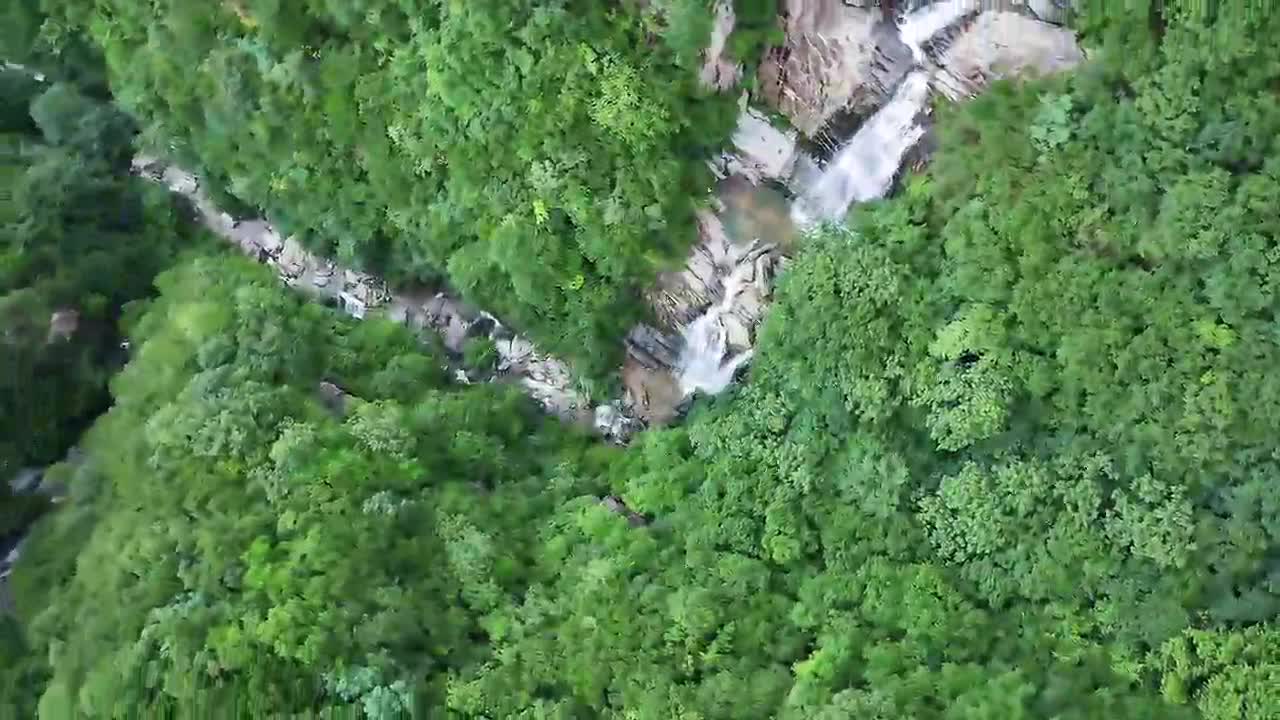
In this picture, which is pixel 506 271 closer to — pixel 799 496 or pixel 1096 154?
pixel 799 496

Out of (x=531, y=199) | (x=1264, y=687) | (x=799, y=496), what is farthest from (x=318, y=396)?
(x=1264, y=687)

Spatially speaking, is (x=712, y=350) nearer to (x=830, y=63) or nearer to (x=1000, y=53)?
(x=830, y=63)

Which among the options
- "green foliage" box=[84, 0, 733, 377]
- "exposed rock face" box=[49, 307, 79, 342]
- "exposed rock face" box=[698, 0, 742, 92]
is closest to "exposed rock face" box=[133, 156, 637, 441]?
"green foliage" box=[84, 0, 733, 377]

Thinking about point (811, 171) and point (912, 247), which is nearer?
point (912, 247)

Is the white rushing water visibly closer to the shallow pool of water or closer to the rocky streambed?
the rocky streambed

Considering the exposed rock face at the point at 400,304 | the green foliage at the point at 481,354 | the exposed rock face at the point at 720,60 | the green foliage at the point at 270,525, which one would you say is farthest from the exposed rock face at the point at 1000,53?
the green foliage at the point at 481,354

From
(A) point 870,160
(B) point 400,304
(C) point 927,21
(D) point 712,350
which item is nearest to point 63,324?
(B) point 400,304

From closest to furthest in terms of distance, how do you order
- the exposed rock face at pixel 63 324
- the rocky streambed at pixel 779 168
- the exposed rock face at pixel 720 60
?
1. the rocky streambed at pixel 779 168
2. the exposed rock face at pixel 720 60
3. the exposed rock face at pixel 63 324

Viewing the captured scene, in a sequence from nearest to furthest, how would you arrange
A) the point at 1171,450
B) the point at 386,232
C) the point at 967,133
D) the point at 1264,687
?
the point at 1264,687
the point at 1171,450
the point at 967,133
the point at 386,232

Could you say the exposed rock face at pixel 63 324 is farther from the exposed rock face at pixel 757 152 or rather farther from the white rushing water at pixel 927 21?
the white rushing water at pixel 927 21
